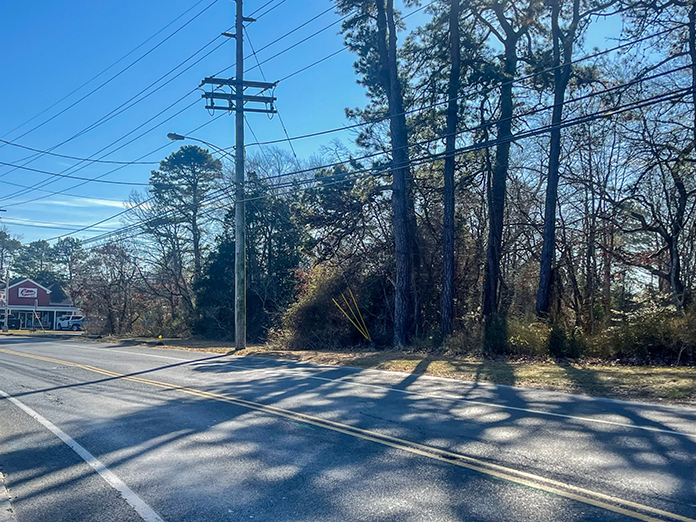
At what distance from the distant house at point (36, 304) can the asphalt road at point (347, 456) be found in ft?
224

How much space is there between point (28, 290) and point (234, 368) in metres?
65.9

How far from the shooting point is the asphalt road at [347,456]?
4977 mm

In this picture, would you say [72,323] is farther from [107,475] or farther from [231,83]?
[107,475]

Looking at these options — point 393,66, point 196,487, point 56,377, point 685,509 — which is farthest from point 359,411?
point 393,66

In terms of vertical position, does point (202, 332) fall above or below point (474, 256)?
below

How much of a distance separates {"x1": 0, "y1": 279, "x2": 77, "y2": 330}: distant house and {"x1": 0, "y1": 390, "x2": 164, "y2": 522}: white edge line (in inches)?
2696

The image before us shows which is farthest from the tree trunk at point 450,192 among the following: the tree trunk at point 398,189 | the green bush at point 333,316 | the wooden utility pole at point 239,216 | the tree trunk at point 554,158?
the wooden utility pole at point 239,216

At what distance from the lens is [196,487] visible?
5656 mm

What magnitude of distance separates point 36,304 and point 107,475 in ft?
242

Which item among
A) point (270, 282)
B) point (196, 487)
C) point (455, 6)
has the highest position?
point (455, 6)

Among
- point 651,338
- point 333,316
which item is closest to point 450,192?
point 333,316

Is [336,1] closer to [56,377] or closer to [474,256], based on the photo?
[474,256]

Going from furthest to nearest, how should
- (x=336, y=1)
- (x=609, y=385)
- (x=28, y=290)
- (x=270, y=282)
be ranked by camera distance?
1. (x=28, y=290)
2. (x=270, y=282)
3. (x=336, y=1)
4. (x=609, y=385)

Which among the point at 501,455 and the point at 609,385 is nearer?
the point at 501,455
